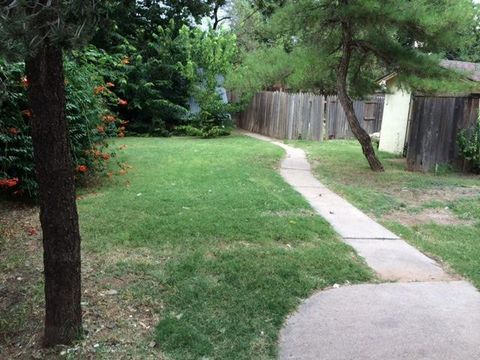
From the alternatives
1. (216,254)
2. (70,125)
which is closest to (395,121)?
(70,125)

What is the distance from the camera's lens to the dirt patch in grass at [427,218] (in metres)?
6.77

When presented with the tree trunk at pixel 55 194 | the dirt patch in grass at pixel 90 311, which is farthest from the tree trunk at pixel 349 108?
the tree trunk at pixel 55 194

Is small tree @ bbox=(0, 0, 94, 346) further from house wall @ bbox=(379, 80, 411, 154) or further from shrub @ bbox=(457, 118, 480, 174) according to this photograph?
house wall @ bbox=(379, 80, 411, 154)

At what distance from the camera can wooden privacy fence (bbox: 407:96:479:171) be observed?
10805 mm

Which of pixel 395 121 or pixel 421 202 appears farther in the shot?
pixel 395 121

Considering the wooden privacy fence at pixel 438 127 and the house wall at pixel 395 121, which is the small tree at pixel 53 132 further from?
the house wall at pixel 395 121

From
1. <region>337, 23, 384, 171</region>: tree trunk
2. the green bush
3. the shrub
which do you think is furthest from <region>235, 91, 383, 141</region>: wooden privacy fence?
the green bush

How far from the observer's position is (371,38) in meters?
10.6

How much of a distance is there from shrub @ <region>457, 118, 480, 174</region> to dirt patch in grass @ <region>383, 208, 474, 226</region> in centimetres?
394

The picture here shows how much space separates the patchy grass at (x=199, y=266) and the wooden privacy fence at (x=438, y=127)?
467 cm

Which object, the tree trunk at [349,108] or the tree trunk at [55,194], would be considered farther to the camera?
the tree trunk at [349,108]

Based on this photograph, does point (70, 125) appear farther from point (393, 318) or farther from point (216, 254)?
point (393, 318)

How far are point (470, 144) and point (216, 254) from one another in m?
8.18

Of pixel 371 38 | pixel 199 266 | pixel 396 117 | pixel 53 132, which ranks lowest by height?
pixel 199 266
